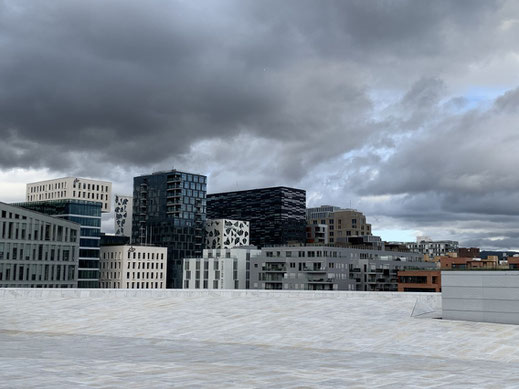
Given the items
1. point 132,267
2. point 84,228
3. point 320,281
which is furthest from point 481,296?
point 132,267

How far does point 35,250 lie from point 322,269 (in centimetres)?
6372

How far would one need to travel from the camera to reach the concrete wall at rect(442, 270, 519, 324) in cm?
3198

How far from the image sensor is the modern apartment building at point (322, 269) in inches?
5212

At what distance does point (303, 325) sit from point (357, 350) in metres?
6.16

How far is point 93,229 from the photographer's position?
170000 millimetres

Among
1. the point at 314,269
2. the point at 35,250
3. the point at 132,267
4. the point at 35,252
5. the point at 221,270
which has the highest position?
the point at 35,250

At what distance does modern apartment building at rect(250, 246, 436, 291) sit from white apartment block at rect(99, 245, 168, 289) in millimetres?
52251

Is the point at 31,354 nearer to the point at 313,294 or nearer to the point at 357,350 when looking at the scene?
the point at 357,350

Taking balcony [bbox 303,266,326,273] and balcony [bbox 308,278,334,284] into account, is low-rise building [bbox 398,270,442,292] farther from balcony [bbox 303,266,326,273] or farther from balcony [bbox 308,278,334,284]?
balcony [bbox 303,266,326,273]

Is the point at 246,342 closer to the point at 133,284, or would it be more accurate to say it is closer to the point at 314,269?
the point at 314,269

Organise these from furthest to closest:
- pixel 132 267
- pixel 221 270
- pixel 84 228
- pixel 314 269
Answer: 1. pixel 132 267
2. pixel 84 228
3. pixel 221 270
4. pixel 314 269

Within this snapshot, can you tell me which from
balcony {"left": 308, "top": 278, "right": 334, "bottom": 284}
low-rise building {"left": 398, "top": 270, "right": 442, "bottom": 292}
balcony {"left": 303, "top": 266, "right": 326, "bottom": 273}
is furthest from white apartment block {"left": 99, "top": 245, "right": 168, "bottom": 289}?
low-rise building {"left": 398, "top": 270, "right": 442, "bottom": 292}

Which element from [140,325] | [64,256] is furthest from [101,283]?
[140,325]

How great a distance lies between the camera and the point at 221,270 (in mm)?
165500
